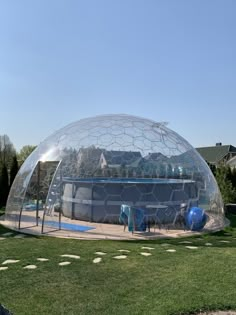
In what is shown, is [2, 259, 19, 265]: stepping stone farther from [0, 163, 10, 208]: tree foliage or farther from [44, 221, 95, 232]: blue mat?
[0, 163, 10, 208]: tree foliage

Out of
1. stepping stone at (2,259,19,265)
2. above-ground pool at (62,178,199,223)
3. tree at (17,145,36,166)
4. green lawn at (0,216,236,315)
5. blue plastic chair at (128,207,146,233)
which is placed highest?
tree at (17,145,36,166)

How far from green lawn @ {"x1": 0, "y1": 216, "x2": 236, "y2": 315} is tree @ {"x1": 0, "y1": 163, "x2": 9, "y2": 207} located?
9.48m

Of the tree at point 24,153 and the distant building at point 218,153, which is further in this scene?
the distant building at point 218,153

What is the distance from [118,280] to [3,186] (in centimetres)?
1325

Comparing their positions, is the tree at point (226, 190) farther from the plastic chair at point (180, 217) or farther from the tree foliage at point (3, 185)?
the tree foliage at point (3, 185)

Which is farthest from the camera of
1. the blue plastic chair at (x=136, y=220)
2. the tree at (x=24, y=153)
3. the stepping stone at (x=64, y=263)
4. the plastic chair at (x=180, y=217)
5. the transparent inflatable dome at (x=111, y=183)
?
the tree at (x=24, y=153)

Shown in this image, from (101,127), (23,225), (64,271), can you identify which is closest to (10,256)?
(64,271)

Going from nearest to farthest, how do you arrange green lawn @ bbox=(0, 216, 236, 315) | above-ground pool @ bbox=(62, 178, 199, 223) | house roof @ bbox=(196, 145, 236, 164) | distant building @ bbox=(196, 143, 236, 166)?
1. green lawn @ bbox=(0, 216, 236, 315)
2. above-ground pool @ bbox=(62, 178, 199, 223)
3. distant building @ bbox=(196, 143, 236, 166)
4. house roof @ bbox=(196, 145, 236, 164)

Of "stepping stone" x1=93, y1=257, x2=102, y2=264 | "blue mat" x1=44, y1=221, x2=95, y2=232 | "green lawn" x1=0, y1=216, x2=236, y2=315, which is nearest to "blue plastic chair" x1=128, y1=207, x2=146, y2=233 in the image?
"blue mat" x1=44, y1=221, x2=95, y2=232

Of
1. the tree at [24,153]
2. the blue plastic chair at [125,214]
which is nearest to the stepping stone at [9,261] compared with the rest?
the blue plastic chair at [125,214]

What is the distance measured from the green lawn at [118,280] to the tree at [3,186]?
9481 millimetres

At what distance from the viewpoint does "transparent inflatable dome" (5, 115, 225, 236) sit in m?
11.2

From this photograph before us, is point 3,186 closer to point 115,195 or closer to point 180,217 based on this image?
point 115,195

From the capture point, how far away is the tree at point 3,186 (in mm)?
17453
